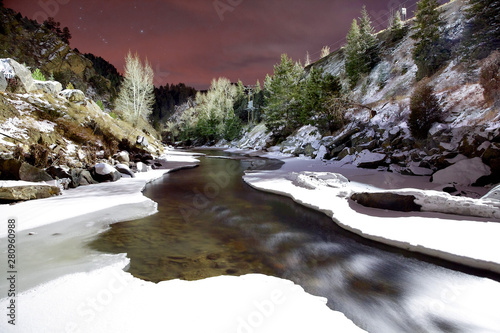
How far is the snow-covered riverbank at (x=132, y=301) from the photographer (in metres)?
2.68

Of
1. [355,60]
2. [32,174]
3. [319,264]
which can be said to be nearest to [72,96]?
[32,174]

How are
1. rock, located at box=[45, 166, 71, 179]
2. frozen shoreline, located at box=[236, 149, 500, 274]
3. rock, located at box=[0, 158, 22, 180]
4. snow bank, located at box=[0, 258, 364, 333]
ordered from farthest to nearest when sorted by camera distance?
rock, located at box=[45, 166, 71, 179] → rock, located at box=[0, 158, 22, 180] → frozen shoreline, located at box=[236, 149, 500, 274] → snow bank, located at box=[0, 258, 364, 333]

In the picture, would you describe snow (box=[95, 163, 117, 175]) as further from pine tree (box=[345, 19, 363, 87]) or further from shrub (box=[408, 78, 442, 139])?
pine tree (box=[345, 19, 363, 87])

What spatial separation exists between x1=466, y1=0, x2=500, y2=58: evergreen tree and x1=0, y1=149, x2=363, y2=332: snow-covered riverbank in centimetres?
2175

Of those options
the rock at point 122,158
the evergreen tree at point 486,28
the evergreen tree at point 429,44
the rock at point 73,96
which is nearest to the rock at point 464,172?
the evergreen tree at point 486,28

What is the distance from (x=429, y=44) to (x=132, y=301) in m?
30.7

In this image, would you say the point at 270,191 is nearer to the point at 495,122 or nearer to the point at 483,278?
the point at 483,278

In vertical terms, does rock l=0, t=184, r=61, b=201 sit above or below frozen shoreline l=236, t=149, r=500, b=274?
above

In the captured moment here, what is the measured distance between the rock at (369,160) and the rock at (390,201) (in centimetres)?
721

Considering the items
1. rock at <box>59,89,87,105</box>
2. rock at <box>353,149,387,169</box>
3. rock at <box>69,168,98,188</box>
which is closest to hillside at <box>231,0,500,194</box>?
rock at <box>353,149,387,169</box>

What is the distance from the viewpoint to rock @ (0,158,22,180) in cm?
823

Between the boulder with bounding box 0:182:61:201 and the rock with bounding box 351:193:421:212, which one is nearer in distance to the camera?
the rock with bounding box 351:193:421:212

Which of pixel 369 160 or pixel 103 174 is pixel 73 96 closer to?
pixel 103 174

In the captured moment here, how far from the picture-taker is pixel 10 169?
830 centimetres
